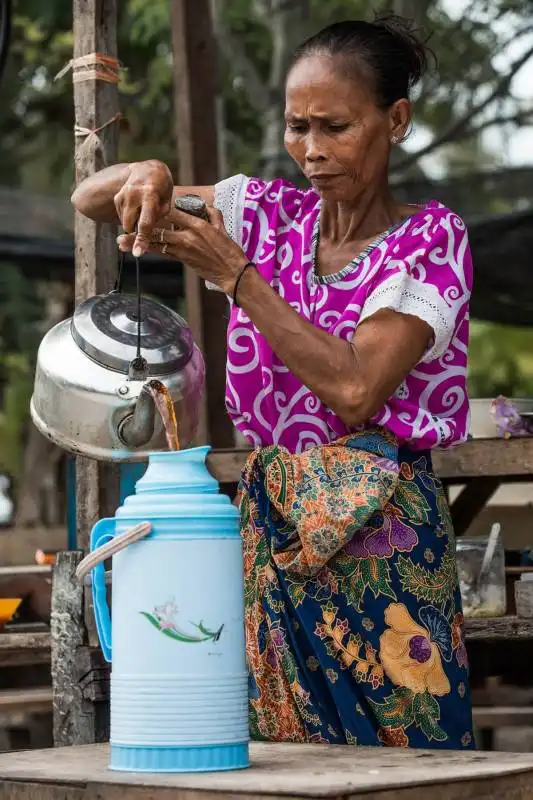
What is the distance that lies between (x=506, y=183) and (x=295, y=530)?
5097mm

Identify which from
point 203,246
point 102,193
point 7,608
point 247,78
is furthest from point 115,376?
point 247,78

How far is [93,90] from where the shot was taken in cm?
316

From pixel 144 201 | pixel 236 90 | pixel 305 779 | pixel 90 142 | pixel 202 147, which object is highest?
pixel 236 90

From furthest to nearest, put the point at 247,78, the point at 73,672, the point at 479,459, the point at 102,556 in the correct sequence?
the point at 247,78, the point at 479,459, the point at 73,672, the point at 102,556

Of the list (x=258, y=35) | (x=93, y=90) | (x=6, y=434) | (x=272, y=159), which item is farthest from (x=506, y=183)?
(x=6, y=434)

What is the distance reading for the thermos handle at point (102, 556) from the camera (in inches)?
65.1

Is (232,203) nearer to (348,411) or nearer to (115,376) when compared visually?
(115,376)

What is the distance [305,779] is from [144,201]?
0.82 meters

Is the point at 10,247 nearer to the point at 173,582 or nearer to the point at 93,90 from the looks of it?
Answer: the point at 93,90

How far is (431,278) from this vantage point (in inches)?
81.3

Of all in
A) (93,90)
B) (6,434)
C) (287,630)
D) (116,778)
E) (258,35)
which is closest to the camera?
(116,778)

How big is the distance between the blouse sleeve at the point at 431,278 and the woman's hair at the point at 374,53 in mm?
205

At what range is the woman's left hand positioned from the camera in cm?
196

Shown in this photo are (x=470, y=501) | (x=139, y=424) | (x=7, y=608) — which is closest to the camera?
(x=139, y=424)
